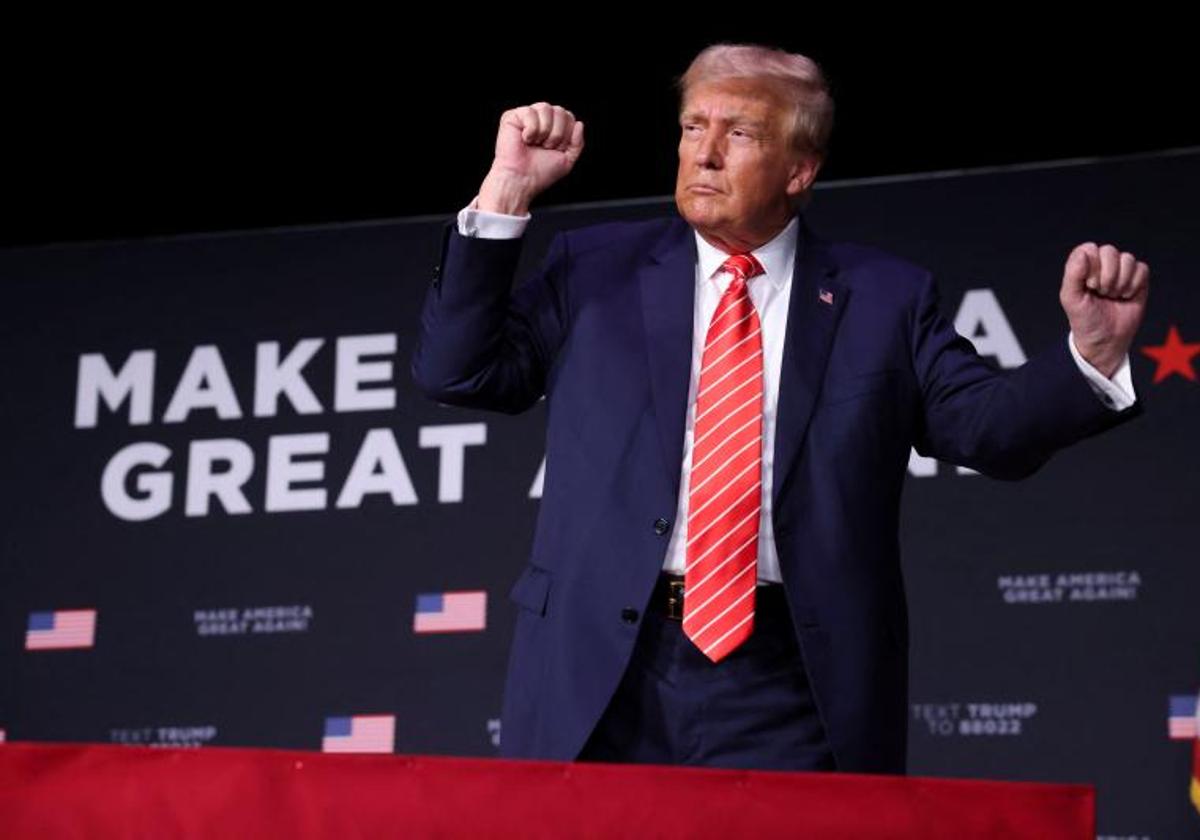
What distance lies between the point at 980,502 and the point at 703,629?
6.80ft

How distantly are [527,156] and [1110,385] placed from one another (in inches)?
28.7

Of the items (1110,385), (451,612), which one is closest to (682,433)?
(1110,385)

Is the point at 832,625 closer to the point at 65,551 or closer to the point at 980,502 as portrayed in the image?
the point at 980,502

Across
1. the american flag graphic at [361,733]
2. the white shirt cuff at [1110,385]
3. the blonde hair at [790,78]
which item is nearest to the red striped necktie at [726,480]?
the blonde hair at [790,78]

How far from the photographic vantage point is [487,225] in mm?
2127

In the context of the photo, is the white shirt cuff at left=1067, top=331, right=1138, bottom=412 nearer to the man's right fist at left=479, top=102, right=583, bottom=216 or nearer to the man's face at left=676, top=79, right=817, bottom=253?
the man's face at left=676, top=79, right=817, bottom=253

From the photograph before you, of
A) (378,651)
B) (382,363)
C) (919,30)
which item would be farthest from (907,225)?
(378,651)

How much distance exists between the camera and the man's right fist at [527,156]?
2.17 m

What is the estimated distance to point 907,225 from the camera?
163 inches

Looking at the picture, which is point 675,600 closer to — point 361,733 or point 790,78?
point 790,78

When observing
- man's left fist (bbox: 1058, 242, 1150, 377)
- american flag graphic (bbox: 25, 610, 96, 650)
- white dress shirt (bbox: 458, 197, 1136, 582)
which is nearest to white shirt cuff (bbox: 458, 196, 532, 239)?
white dress shirt (bbox: 458, 197, 1136, 582)

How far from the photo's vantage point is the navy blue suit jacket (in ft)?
6.64

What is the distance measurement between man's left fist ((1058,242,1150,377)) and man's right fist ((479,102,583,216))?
62cm

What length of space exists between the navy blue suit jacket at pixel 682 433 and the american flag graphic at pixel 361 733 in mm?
2024
